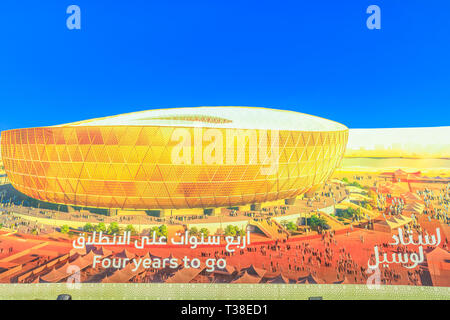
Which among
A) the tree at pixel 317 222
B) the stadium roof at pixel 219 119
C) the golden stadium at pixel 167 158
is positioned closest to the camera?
the tree at pixel 317 222

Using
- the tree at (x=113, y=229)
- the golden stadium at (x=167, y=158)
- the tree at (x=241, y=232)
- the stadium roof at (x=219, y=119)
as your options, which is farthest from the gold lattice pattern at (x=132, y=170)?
the tree at (x=241, y=232)

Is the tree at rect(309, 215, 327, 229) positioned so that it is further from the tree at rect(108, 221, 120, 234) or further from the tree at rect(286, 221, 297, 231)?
the tree at rect(108, 221, 120, 234)

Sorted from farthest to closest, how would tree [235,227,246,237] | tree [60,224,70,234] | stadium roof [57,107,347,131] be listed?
stadium roof [57,107,347,131] < tree [60,224,70,234] < tree [235,227,246,237]

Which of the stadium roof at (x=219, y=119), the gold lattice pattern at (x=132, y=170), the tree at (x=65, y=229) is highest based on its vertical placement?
the stadium roof at (x=219, y=119)

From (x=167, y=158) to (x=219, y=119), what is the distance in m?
4.69

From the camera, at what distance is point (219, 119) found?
15.0 m

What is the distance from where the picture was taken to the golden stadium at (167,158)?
42.1 ft

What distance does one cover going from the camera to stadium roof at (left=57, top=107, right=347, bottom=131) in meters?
14.4

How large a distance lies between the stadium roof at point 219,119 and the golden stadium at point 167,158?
8cm

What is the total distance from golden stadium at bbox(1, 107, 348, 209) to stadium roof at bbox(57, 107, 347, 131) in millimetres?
79

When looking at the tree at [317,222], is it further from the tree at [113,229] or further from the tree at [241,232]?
the tree at [113,229]

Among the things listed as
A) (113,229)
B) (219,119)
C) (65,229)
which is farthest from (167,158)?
(65,229)

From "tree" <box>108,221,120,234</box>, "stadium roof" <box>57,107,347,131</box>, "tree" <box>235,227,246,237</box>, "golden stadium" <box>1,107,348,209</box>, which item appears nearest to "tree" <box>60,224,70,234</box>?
"tree" <box>108,221,120,234</box>
